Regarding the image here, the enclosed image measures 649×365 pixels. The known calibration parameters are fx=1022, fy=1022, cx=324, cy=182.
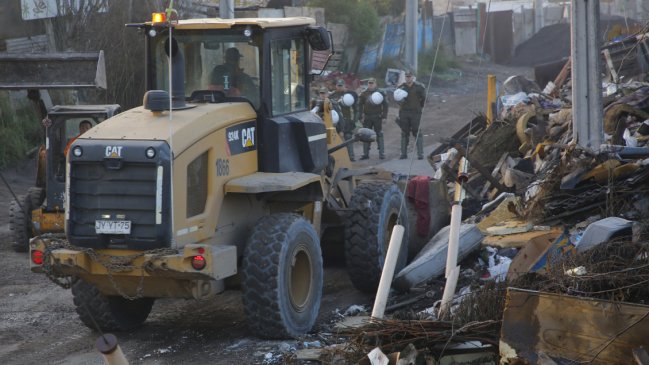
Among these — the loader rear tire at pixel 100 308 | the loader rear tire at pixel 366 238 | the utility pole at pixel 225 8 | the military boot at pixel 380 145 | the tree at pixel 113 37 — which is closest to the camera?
the loader rear tire at pixel 100 308

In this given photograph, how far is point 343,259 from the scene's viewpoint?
36.9ft

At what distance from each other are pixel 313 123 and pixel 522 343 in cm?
396

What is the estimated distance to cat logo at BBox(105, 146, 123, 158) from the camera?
26.2 ft

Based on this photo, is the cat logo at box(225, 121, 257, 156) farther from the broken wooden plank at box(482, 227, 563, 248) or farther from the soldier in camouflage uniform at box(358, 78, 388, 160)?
the soldier in camouflage uniform at box(358, 78, 388, 160)

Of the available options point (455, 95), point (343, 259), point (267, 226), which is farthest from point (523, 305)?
point (455, 95)

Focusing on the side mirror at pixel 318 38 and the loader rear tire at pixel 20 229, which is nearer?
the side mirror at pixel 318 38

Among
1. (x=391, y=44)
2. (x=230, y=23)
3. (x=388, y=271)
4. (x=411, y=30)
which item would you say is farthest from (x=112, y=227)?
(x=391, y=44)

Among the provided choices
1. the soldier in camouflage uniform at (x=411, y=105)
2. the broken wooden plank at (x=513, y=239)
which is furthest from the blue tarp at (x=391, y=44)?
the broken wooden plank at (x=513, y=239)

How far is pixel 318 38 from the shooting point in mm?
9758

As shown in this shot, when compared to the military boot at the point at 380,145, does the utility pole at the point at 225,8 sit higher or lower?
higher

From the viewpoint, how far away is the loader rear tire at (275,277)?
8.29 meters

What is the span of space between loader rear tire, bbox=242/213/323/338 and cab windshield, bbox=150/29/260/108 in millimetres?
1313

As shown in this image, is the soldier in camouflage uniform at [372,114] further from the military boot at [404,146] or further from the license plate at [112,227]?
the license plate at [112,227]

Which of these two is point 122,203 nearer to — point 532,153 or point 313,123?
point 313,123
